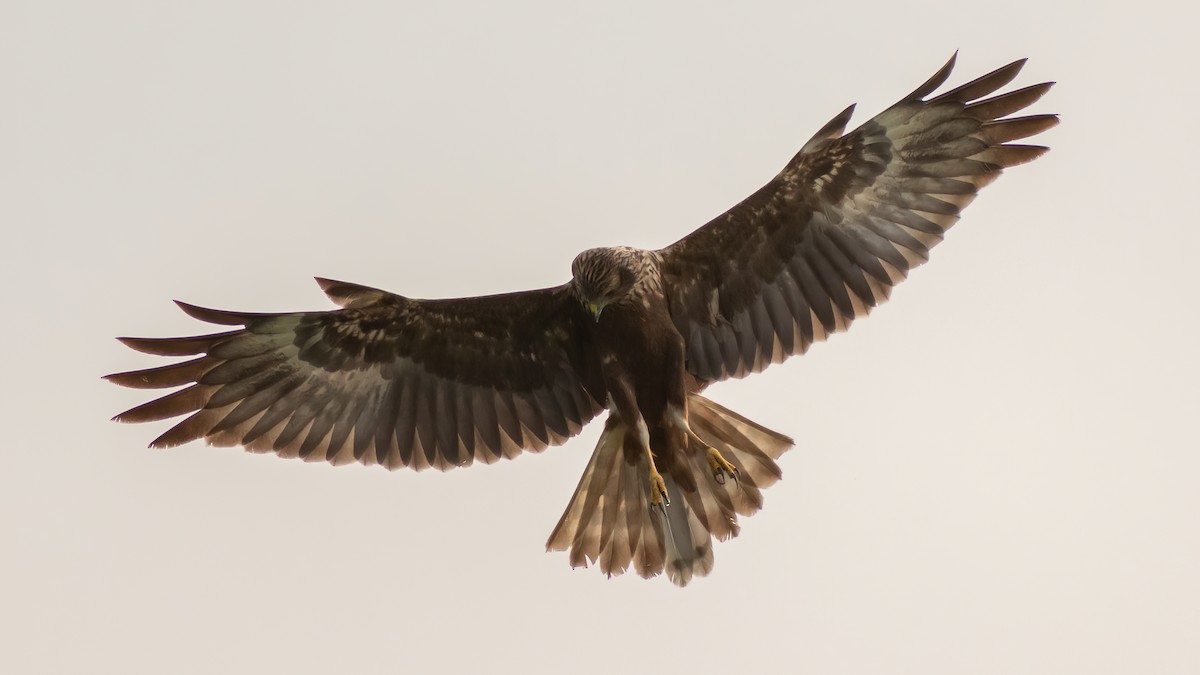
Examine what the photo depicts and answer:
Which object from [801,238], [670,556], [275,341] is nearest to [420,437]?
[275,341]

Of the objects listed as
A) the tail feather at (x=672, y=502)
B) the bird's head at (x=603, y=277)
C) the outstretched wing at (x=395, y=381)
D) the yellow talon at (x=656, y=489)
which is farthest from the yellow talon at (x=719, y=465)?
the bird's head at (x=603, y=277)

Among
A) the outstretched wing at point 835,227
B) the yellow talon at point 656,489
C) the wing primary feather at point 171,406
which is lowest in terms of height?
the yellow talon at point 656,489

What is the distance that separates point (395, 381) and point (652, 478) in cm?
214

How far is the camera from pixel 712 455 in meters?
8.84

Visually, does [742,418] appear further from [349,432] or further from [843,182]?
[349,432]

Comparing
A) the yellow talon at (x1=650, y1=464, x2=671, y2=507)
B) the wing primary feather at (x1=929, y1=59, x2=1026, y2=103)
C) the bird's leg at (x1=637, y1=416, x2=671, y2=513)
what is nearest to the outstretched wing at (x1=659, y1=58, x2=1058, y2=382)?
the wing primary feather at (x1=929, y1=59, x2=1026, y2=103)

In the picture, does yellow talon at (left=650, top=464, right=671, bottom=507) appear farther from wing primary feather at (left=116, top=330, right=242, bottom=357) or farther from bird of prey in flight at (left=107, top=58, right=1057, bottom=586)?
wing primary feather at (left=116, top=330, right=242, bottom=357)

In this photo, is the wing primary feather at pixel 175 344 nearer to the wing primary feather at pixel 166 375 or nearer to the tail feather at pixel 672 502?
the wing primary feather at pixel 166 375

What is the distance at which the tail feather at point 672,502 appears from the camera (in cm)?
913

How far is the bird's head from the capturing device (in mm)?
8555

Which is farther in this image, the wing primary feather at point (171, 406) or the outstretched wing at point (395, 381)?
the outstretched wing at point (395, 381)

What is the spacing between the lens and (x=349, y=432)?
9695 mm

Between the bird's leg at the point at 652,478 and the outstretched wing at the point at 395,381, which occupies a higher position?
the outstretched wing at the point at 395,381

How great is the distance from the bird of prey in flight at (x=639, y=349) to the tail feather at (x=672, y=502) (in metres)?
0.01
